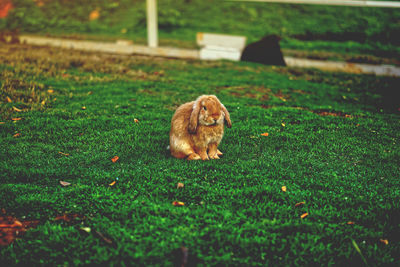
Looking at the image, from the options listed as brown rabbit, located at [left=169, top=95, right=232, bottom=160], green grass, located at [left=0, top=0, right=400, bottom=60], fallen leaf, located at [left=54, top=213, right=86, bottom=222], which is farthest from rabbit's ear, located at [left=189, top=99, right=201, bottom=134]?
green grass, located at [left=0, top=0, right=400, bottom=60]

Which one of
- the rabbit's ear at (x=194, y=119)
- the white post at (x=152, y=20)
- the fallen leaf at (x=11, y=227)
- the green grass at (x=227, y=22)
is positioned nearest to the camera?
the fallen leaf at (x=11, y=227)

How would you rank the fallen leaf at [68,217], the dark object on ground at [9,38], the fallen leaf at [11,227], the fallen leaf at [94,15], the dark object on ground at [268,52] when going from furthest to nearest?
1. the fallen leaf at [94,15]
2. the dark object on ground at [9,38]
3. the dark object on ground at [268,52]
4. the fallen leaf at [68,217]
5. the fallen leaf at [11,227]

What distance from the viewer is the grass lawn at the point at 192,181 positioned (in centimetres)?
267

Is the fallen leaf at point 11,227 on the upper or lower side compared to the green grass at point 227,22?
lower

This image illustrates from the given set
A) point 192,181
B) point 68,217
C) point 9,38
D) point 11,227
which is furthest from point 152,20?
point 11,227

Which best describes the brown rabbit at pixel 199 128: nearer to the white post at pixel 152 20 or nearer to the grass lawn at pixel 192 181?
the grass lawn at pixel 192 181

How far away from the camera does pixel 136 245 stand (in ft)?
8.68

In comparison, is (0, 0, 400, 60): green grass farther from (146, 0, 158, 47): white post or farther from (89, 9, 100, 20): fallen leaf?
(146, 0, 158, 47): white post

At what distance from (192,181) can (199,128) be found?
2.39ft

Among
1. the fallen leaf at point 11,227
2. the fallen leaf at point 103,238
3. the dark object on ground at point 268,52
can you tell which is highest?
the dark object on ground at point 268,52

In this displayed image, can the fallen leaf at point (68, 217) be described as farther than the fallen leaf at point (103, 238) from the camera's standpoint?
Yes

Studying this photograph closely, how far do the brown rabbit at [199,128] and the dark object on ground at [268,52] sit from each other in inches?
307

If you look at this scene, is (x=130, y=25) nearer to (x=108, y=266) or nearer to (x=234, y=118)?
(x=234, y=118)

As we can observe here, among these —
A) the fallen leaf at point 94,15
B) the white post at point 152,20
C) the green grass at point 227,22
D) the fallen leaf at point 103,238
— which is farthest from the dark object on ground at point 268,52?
the fallen leaf at point 94,15
